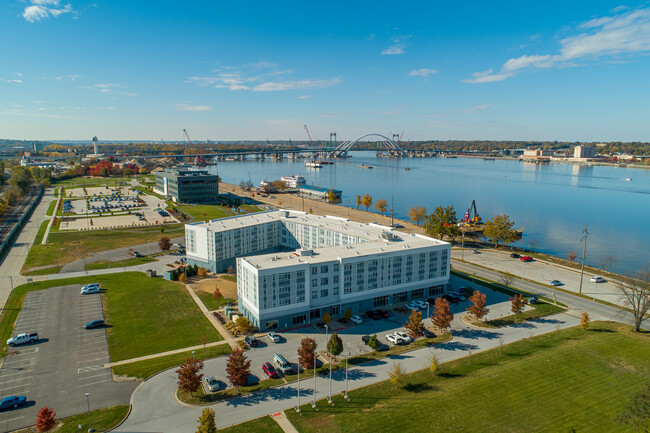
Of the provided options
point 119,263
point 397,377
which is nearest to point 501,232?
point 397,377

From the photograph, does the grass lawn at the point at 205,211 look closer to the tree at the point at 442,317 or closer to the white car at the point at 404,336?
the white car at the point at 404,336

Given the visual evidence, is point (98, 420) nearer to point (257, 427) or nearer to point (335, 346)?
point (257, 427)

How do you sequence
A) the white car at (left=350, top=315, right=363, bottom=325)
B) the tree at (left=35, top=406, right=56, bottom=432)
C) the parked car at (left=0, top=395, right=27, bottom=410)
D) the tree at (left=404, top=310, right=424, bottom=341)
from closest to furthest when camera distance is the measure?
1. the tree at (left=35, top=406, right=56, bottom=432)
2. the parked car at (left=0, top=395, right=27, bottom=410)
3. the tree at (left=404, top=310, right=424, bottom=341)
4. the white car at (left=350, top=315, right=363, bottom=325)

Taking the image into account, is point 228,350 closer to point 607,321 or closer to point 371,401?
point 371,401

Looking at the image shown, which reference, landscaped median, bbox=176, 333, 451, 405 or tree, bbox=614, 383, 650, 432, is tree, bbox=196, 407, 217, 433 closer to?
landscaped median, bbox=176, 333, 451, 405

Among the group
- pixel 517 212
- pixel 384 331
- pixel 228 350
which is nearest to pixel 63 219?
pixel 228 350

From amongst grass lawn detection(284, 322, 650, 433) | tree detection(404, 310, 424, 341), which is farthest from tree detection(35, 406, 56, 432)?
tree detection(404, 310, 424, 341)
